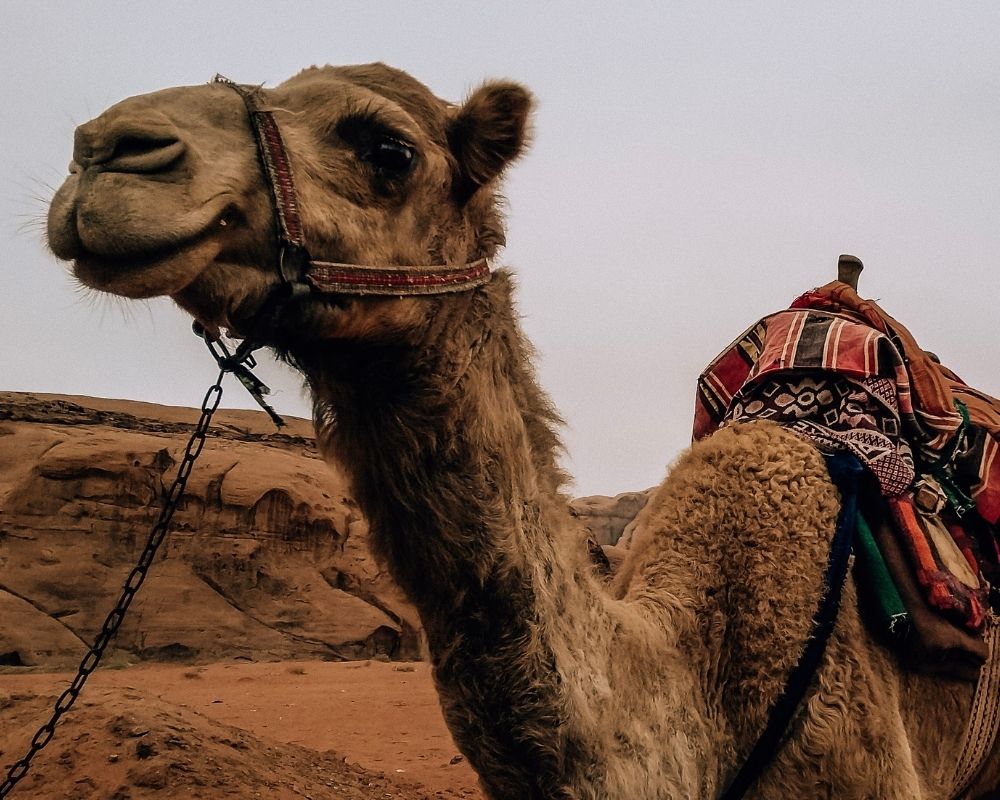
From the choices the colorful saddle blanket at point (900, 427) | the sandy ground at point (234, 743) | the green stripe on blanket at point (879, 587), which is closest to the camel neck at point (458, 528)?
the green stripe on blanket at point (879, 587)

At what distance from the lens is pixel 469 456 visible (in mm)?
2479

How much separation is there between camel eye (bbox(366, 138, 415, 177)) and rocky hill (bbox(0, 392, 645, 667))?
10.8 m

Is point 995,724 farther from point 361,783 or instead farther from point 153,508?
point 153,508

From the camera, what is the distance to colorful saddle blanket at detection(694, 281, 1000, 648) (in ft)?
10.7

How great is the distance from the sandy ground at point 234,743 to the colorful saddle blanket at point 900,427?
11.7 feet

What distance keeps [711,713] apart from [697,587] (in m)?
0.37

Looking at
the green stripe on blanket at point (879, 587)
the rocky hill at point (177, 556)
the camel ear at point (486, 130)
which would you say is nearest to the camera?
the camel ear at point (486, 130)

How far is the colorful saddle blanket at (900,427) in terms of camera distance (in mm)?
3264

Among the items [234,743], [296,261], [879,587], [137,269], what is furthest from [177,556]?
[137,269]

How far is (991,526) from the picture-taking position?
12.3 feet

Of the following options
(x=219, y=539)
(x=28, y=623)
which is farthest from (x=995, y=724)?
(x=219, y=539)

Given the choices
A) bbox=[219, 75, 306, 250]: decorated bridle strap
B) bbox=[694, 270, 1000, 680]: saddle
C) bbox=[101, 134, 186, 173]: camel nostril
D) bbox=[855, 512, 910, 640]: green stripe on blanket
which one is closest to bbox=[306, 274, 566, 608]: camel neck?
bbox=[219, 75, 306, 250]: decorated bridle strap

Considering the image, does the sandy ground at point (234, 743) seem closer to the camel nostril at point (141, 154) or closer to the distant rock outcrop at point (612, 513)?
the camel nostril at point (141, 154)

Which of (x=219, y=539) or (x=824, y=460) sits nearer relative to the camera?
(x=824, y=460)
